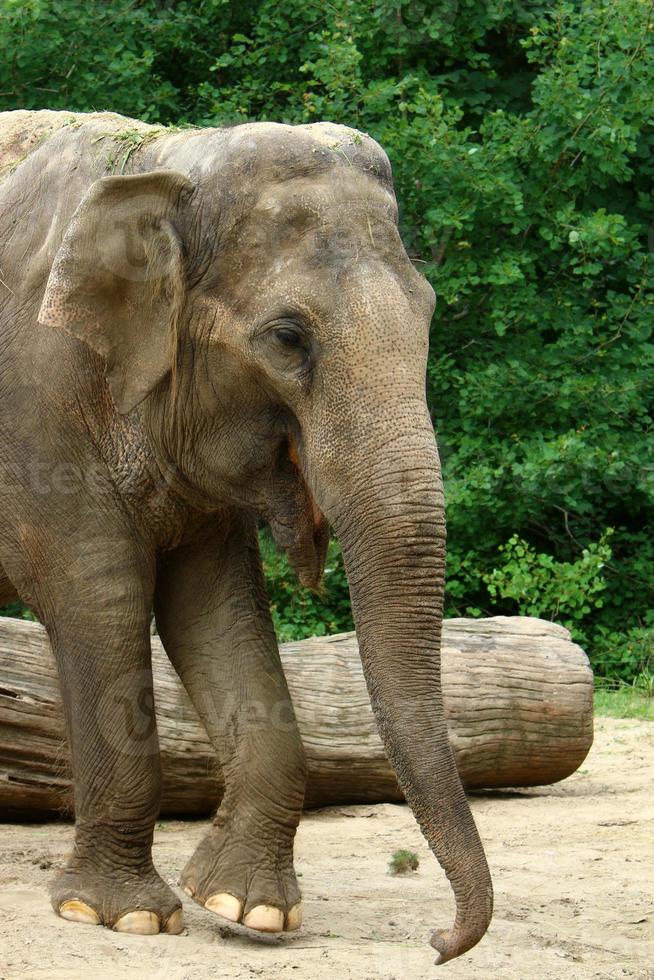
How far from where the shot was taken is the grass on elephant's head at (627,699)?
8.23m

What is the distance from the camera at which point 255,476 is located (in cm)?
417

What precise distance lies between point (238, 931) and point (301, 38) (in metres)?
7.83

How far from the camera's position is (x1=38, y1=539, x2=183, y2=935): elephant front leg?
168 inches

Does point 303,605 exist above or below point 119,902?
below

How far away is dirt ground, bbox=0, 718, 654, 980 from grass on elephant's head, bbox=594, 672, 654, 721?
123 centimetres

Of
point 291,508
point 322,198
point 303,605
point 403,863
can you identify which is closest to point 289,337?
point 322,198

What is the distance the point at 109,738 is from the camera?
4305mm

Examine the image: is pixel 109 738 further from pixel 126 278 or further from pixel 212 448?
pixel 126 278

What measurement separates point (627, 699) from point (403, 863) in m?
3.69

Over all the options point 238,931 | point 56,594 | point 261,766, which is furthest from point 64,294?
point 238,931

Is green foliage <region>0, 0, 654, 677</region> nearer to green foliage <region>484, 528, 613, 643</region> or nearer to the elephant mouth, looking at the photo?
green foliage <region>484, 528, 613, 643</region>

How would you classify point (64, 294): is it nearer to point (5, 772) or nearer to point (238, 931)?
point (238, 931)

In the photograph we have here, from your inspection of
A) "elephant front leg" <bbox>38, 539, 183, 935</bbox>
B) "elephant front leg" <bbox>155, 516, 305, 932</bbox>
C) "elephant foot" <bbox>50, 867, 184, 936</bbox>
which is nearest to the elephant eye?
"elephant front leg" <bbox>38, 539, 183, 935</bbox>

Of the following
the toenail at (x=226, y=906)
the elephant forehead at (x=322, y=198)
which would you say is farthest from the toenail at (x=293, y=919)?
the elephant forehead at (x=322, y=198)
